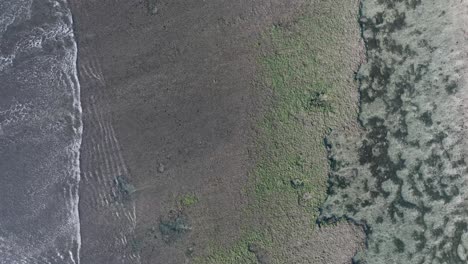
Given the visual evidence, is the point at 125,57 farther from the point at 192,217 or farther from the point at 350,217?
the point at 350,217

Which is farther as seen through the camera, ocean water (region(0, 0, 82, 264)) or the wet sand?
ocean water (region(0, 0, 82, 264))

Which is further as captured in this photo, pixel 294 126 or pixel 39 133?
pixel 39 133

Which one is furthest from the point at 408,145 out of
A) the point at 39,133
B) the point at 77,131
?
the point at 39,133

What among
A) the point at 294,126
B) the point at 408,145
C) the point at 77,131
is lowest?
the point at 408,145

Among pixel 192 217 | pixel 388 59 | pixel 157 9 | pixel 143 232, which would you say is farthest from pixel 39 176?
pixel 388 59

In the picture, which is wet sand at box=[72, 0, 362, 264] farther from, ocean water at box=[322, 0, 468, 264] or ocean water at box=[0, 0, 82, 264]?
ocean water at box=[322, 0, 468, 264]

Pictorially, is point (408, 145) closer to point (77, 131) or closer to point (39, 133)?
point (77, 131)

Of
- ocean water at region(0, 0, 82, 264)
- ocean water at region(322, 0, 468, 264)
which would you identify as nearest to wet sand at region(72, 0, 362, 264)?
ocean water at region(0, 0, 82, 264)

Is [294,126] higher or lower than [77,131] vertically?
lower
